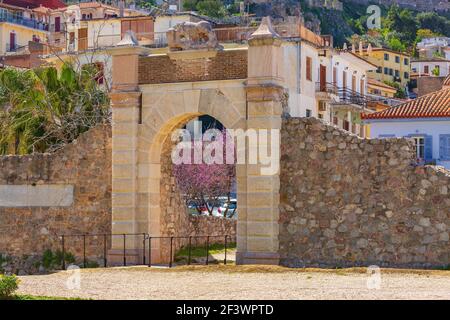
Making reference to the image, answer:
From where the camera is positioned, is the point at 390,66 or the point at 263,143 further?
the point at 390,66

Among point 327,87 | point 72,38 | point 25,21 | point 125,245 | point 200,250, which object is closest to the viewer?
point 125,245

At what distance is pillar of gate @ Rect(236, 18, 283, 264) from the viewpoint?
95.4ft

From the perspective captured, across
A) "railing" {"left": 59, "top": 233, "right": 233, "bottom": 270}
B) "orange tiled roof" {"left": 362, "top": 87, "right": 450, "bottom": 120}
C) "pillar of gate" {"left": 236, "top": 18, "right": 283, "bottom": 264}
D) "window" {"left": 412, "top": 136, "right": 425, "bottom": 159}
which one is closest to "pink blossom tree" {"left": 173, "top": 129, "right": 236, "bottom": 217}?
"orange tiled roof" {"left": 362, "top": 87, "right": 450, "bottom": 120}

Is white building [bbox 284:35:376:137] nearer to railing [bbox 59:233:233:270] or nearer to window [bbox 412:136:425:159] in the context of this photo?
window [bbox 412:136:425:159]

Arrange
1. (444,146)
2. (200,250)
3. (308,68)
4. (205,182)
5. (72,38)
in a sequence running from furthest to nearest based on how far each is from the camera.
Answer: (72,38) < (308,68) < (205,182) < (444,146) < (200,250)

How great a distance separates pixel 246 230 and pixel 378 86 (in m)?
69.8

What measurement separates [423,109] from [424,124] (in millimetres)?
674

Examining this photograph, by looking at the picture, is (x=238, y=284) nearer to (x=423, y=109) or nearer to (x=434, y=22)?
(x=423, y=109)

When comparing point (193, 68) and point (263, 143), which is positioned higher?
point (193, 68)

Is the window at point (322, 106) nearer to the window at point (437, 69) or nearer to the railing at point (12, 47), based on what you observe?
the railing at point (12, 47)

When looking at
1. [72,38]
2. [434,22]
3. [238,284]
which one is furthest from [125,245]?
[434,22]

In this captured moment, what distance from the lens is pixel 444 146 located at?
50062 millimetres

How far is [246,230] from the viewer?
29.4 meters

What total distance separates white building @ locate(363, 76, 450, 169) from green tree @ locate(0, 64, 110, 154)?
41.9 ft
